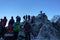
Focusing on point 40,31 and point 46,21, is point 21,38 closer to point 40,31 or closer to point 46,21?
point 40,31

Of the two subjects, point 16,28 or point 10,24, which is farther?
point 10,24

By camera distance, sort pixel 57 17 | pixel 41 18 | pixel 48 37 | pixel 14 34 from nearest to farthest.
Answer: pixel 14 34 → pixel 48 37 → pixel 41 18 → pixel 57 17

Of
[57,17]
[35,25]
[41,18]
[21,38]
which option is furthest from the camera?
[57,17]

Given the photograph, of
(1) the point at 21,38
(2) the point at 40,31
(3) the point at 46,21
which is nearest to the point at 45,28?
(2) the point at 40,31

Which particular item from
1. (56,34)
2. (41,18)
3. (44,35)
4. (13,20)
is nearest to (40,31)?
(44,35)

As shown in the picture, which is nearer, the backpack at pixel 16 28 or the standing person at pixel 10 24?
the backpack at pixel 16 28

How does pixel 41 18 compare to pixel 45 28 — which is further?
pixel 41 18

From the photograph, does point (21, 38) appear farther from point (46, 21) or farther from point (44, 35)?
point (46, 21)

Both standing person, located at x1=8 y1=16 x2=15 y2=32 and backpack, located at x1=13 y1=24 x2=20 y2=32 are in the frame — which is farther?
standing person, located at x1=8 y1=16 x2=15 y2=32

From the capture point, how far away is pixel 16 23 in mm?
25500

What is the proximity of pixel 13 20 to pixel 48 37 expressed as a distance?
9276mm

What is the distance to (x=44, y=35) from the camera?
33812mm

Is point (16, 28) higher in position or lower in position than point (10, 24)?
lower

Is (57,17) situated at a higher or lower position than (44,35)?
higher
